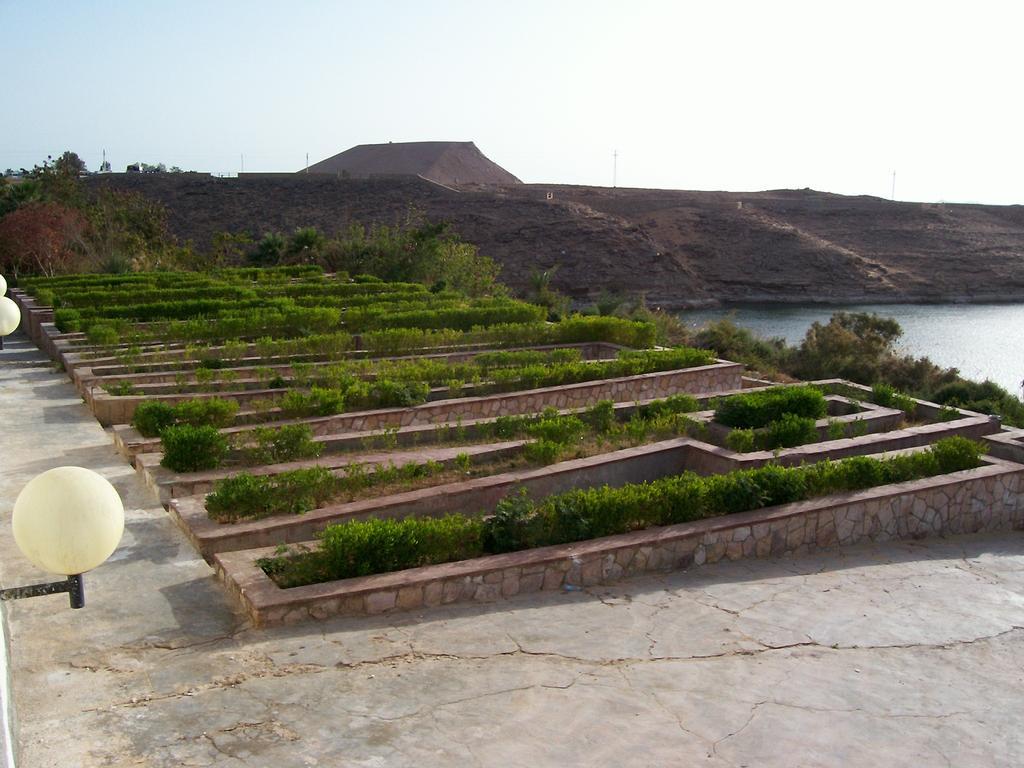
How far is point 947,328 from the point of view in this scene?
37.1 metres

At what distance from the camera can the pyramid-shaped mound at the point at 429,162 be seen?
82.5 m

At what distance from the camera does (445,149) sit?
280 feet

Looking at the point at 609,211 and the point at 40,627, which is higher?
the point at 609,211

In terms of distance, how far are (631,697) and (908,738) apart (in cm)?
117

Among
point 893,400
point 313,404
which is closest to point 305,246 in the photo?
point 313,404

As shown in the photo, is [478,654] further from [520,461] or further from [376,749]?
[520,461]

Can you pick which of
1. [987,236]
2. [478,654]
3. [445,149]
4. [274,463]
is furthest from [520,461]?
[445,149]

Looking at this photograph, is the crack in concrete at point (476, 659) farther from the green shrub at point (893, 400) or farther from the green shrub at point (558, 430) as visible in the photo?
the green shrub at point (893, 400)

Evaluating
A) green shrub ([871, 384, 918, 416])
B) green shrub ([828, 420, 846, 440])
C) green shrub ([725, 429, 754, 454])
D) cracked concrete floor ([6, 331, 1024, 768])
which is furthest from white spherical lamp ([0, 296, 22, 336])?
green shrub ([871, 384, 918, 416])

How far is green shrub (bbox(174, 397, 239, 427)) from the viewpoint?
862 cm

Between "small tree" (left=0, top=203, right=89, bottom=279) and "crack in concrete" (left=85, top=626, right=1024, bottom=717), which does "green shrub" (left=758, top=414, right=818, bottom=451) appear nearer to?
"crack in concrete" (left=85, top=626, right=1024, bottom=717)

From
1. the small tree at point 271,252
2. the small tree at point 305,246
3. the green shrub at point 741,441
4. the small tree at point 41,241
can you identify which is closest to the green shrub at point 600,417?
the green shrub at point 741,441

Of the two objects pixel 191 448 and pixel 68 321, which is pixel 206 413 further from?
pixel 68 321

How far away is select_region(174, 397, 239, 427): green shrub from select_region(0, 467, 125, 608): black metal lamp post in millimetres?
5990
